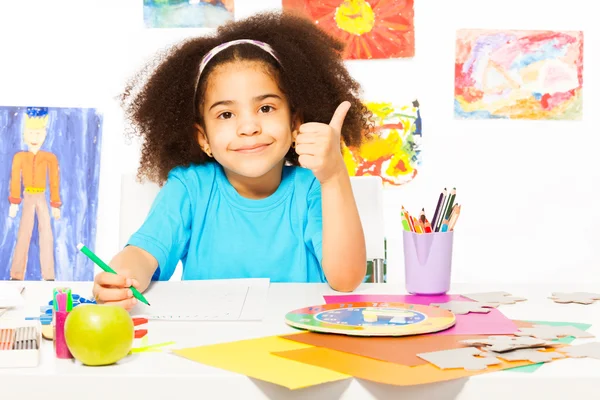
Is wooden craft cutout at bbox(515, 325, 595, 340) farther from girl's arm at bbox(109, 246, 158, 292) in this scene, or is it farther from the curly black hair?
the curly black hair

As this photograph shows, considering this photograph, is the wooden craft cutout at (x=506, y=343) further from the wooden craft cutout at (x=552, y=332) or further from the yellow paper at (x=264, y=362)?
the yellow paper at (x=264, y=362)

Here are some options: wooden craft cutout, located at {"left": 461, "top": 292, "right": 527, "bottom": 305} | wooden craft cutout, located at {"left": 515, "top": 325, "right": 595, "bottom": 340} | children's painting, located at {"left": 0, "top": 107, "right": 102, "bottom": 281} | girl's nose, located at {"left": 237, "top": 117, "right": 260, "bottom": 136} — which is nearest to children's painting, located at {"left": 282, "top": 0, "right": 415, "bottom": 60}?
children's painting, located at {"left": 0, "top": 107, "right": 102, "bottom": 281}

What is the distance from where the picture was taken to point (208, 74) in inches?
54.1

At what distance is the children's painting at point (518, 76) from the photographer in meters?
2.12

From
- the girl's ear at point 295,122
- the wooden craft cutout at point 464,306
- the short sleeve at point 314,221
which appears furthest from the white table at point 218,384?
the girl's ear at point 295,122

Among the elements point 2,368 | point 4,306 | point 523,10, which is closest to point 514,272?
point 523,10

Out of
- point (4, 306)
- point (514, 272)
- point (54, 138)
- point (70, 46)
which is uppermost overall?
point (70, 46)

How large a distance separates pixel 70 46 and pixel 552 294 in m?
1.59

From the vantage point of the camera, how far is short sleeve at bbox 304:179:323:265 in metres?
1.30

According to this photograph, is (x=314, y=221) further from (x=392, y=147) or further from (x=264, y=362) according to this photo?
(x=392, y=147)

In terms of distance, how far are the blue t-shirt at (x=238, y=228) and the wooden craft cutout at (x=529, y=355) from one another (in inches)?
26.2

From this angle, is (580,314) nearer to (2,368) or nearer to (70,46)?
(2,368)

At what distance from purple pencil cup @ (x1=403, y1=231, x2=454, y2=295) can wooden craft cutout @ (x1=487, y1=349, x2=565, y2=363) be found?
0.36m

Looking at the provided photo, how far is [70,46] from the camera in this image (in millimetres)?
2133
